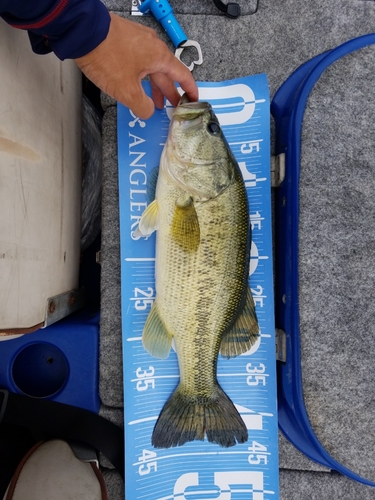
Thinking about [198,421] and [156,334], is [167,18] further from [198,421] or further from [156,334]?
[198,421]

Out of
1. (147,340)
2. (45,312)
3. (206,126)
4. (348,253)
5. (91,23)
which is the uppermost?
(91,23)

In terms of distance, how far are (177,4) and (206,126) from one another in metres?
0.59

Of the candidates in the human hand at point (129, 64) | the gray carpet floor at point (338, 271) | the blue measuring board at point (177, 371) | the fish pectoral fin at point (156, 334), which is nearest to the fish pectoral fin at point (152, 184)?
the blue measuring board at point (177, 371)

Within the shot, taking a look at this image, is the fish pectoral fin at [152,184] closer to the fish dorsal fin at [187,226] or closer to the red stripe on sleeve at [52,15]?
the fish dorsal fin at [187,226]

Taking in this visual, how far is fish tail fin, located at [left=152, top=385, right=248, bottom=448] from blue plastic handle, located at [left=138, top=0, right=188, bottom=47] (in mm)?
1160

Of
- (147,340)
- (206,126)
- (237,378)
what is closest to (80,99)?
(206,126)

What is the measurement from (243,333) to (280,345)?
135mm

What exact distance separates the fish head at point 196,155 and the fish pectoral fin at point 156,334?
384 mm

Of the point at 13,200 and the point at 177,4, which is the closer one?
the point at 13,200

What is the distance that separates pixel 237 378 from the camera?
1.25 m

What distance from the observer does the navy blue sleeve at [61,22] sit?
76cm

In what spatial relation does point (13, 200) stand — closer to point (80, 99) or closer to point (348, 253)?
point (80, 99)

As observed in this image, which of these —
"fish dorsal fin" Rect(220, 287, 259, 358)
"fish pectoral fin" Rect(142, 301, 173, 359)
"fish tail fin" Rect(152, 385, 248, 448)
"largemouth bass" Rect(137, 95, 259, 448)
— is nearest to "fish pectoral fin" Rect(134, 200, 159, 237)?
"largemouth bass" Rect(137, 95, 259, 448)

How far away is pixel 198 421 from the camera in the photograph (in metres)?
1.19
